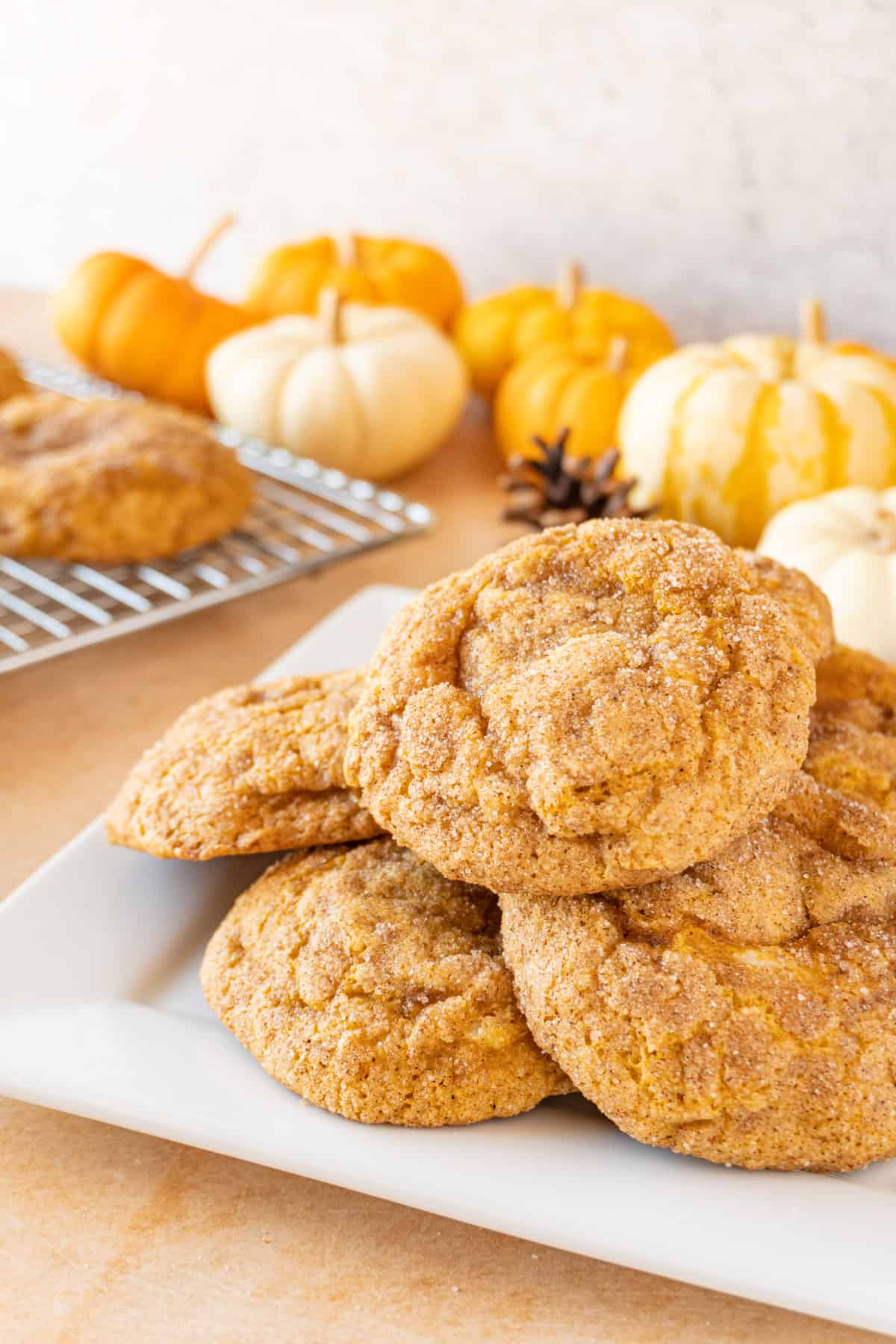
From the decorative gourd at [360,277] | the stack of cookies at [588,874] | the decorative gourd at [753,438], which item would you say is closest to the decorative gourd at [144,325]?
the decorative gourd at [360,277]

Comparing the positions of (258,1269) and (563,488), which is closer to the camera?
(258,1269)

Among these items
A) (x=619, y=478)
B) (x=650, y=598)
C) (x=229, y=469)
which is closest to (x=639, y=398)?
(x=619, y=478)

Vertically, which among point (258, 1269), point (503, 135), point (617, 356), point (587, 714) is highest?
point (503, 135)

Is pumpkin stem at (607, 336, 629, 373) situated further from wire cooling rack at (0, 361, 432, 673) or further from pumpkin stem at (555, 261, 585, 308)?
wire cooling rack at (0, 361, 432, 673)

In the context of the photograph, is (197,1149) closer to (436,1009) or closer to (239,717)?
(436,1009)

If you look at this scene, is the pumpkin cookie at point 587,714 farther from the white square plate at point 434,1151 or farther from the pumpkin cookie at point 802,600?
the white square plate at point 434,1151

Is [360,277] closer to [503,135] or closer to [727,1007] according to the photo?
[503,135]

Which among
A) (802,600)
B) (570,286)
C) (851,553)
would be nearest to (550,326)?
(570,286)
